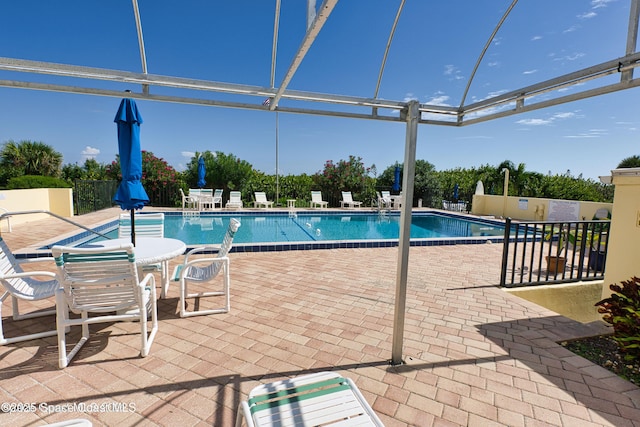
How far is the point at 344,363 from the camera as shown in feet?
8.09

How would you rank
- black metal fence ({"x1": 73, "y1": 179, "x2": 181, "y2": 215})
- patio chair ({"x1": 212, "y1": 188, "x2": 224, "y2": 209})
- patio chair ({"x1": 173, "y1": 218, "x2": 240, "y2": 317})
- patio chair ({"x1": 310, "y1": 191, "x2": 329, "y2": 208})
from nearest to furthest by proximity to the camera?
patio chair ({"x1": 173, "y1": 218, "x2": 240, "y2": 317}) → black metal fence ({"x1": 73, "y1": 179, "x2": 181, "y2": 215}) → patio chair ({"x1": 212, "y1": 188, "x2": 224, "y2": 209}) → patio chair ({"x1": 310, "y1": 191, "x2": 329, "y2": 208})

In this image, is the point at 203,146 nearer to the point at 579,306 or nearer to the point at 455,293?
the point at 455,293

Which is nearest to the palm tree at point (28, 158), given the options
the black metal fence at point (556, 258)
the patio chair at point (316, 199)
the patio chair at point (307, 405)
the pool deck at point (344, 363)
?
the patio chair at point (316, 199)

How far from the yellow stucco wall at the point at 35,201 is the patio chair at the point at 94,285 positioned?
26.5ft

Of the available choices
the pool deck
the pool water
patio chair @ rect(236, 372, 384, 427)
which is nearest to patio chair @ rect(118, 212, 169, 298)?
Answer: the pool deck

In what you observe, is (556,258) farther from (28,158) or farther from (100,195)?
(28,158)

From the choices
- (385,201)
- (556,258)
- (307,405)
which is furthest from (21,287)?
(385,201)

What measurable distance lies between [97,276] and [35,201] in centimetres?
1013

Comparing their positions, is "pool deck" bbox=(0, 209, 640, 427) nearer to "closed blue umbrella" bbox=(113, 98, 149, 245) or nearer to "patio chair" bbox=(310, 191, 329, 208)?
"closed blue umbrella" bbox=(113, 98, 149, 245)

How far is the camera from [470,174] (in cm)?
1903

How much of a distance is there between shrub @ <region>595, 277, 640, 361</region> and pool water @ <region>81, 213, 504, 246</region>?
5.40 metres

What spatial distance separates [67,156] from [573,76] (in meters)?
22.6

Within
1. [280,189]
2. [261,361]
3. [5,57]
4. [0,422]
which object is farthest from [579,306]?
[280,189]

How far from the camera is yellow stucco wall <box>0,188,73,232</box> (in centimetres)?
862
